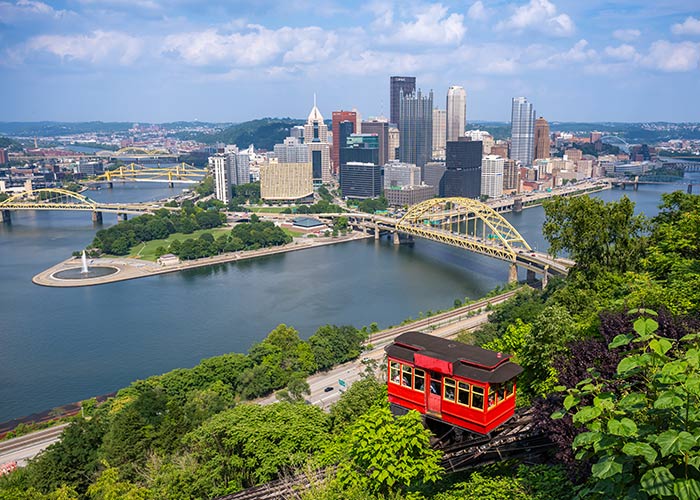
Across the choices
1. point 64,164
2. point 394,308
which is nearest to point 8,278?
point 394,308

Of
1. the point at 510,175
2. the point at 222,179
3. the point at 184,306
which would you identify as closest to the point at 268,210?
the point at 222,179

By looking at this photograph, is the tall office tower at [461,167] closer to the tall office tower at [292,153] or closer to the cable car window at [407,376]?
the tall office tower at [292,153]

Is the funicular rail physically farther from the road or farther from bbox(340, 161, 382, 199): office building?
bbox(340, 161, 382, 199): office building

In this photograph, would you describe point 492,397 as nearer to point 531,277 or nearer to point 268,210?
point 531,277

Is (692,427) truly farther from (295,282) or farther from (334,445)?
(295,282)

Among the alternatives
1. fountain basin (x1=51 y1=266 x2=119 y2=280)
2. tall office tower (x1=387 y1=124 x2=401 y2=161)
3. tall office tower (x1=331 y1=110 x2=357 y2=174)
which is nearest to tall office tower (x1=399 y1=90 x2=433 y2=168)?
tall office tower (x1=387 y1=124 x2=401 y2=161)
